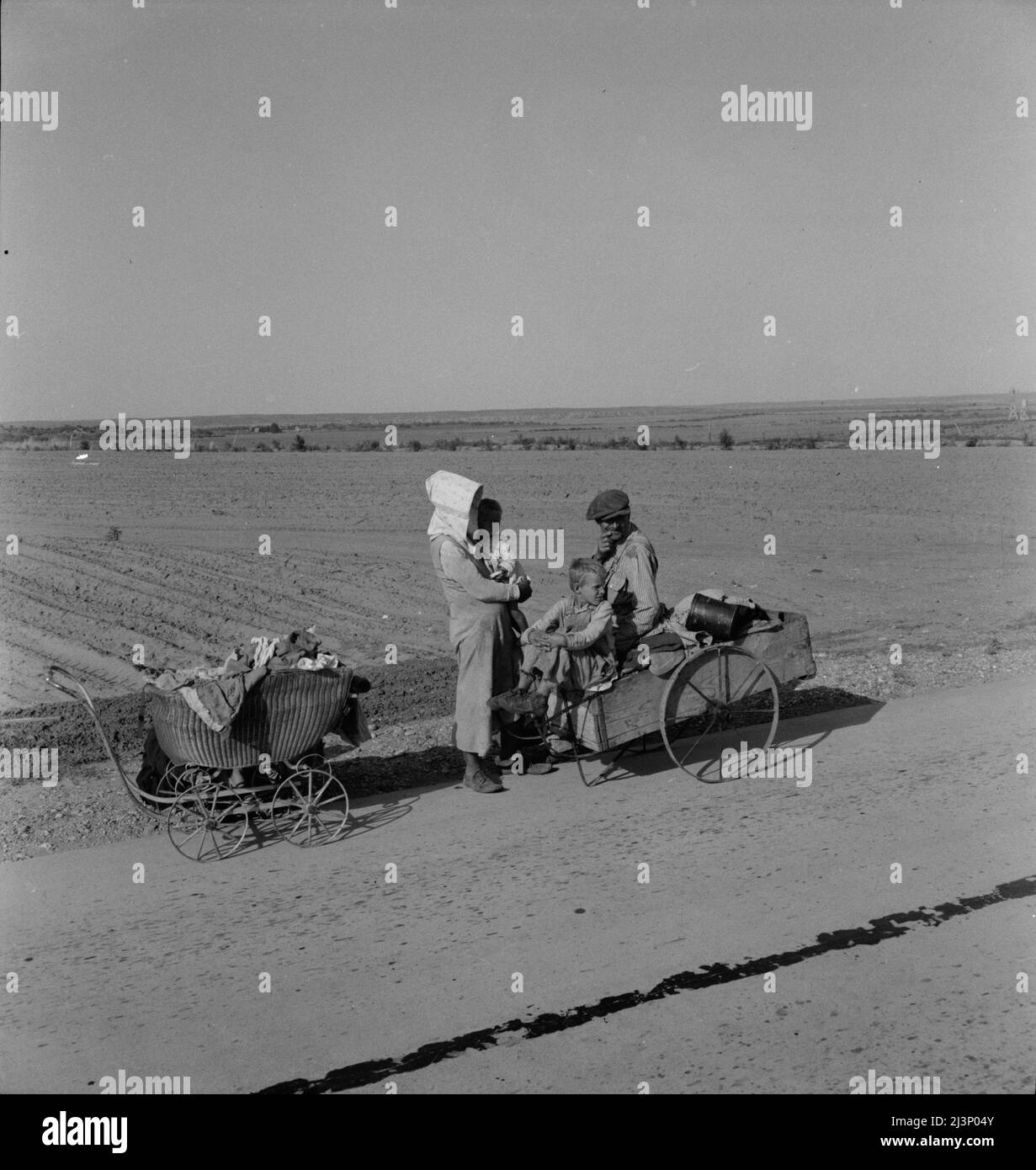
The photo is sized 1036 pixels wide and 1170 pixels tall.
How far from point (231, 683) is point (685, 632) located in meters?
2.88

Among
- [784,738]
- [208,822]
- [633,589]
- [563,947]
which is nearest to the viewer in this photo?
[563,947]

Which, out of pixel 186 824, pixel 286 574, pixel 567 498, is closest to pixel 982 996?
pixel 186 824

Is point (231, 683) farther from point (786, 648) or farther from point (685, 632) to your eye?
point (786, 648)

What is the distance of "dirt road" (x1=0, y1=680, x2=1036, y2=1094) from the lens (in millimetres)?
4484

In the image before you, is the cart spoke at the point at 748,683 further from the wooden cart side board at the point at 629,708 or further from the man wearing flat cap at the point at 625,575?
A: the man wearing flat cap at the point at 625,575

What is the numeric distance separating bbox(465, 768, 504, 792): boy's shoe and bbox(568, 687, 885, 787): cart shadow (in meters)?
0.57

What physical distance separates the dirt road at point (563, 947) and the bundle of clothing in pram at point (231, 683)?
516 millimetres

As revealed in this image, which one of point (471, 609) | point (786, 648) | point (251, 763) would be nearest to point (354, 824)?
point (251, 763)

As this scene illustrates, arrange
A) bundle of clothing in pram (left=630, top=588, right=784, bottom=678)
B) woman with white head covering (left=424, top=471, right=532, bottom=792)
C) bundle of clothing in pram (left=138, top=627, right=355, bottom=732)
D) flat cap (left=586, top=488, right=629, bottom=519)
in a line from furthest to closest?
flat cap (left=586, top=488, right=629, bottom=519) → bundle of clothing in pram (left=630, top=588, right=784, bottom=678) → woman with white head covering (left=424, top=471, right=532, bottom=792) → bundle of clothing in pram (left=138, top=627, right=355, bottom=732)

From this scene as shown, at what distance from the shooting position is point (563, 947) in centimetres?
533

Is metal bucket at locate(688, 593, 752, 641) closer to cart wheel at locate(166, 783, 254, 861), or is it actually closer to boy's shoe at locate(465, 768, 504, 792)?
boy's shoe at locate(465, 768, 504, 792)

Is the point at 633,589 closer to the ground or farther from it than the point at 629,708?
farther from it

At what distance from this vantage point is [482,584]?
7.32 metres

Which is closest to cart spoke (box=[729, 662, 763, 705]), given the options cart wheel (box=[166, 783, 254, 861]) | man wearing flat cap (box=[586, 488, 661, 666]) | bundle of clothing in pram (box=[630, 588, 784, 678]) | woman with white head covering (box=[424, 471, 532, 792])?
bundle of clothing in pram (box=[630, 588, 784, 678])
